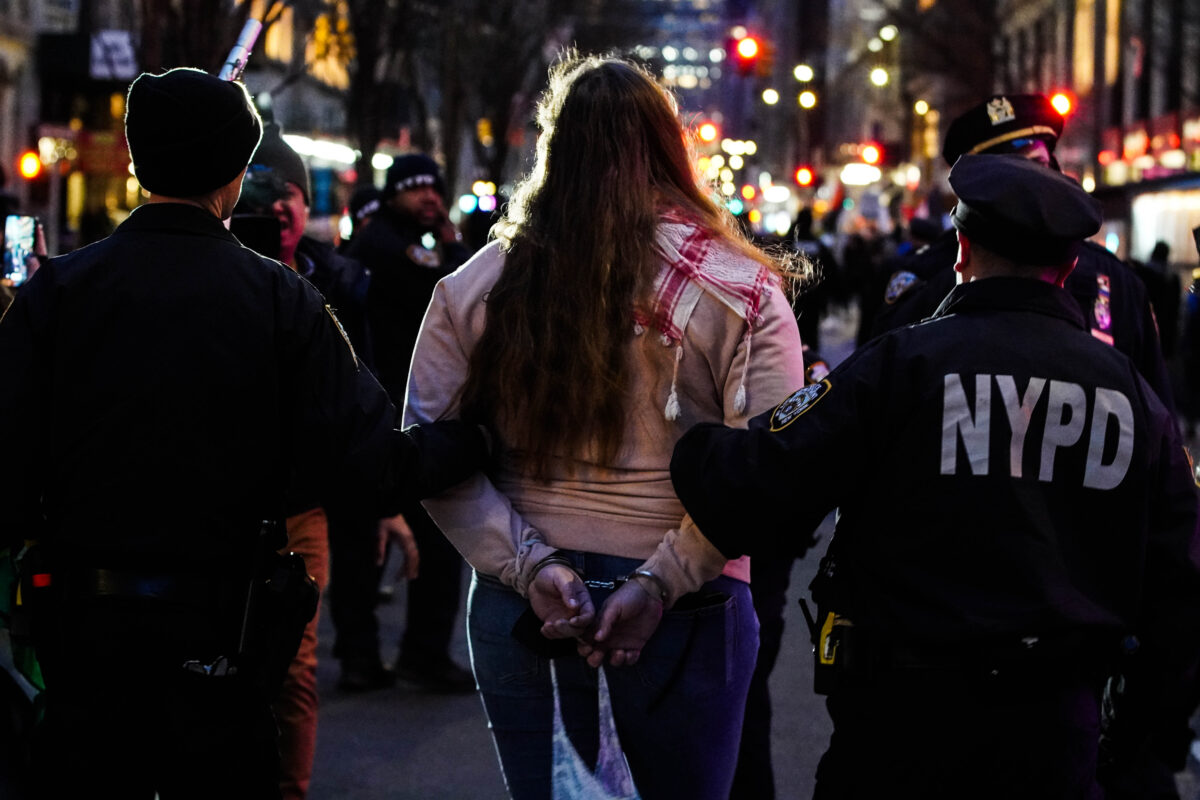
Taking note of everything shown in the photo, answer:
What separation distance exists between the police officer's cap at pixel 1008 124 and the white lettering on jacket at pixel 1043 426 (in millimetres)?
2100

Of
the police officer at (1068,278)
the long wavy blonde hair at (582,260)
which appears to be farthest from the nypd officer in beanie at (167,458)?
the police officer at (1068,278)

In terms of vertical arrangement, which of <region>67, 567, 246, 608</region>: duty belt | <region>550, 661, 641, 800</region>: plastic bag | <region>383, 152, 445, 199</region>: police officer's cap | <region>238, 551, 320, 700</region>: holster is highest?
<region>383, 152, 445, 199</region>: police officer's cap

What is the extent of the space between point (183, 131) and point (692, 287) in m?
1.01

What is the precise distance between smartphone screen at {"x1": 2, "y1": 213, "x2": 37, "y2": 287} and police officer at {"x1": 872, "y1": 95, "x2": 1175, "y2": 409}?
8.44 ft

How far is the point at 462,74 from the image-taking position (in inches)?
1371

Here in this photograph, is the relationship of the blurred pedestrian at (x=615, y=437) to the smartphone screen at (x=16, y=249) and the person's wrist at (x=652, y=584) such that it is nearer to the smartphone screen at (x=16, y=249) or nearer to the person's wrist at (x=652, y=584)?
the person's wrist at (x=652, y=584)

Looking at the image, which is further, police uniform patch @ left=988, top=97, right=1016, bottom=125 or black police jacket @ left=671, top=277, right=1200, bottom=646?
police uniform patch @ left=988, top=97, right=1016, bottom=125

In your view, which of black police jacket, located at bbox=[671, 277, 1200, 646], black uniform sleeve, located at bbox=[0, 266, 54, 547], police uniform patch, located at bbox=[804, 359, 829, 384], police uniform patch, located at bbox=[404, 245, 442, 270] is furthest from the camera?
police uniform patch, located at bbox=[404, 245, 442, 270]

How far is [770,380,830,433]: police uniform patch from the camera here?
2816mm

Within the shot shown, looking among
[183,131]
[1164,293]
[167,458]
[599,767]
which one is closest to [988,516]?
[599,767]

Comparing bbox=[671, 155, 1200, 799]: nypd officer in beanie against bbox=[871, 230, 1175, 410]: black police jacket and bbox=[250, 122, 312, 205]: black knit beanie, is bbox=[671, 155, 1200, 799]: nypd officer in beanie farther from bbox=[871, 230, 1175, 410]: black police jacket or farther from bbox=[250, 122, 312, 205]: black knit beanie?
bbox=[250, 122, 312, 205]: black knit beanie

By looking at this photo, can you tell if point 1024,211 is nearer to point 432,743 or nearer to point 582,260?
point 582,260

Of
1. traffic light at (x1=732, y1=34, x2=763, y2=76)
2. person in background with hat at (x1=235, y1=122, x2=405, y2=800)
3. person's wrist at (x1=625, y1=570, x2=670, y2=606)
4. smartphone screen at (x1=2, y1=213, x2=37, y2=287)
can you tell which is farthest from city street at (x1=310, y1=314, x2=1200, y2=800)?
traffic light at (x1=732, y1=34, x2=763, y2=76)

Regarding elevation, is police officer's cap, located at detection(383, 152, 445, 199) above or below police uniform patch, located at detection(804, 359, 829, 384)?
above
